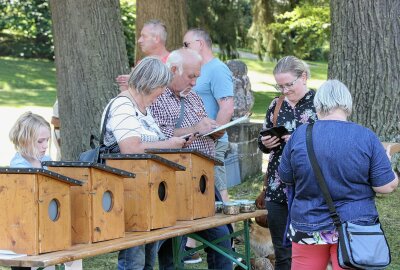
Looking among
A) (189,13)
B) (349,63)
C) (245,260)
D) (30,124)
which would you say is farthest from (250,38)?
(30,124)

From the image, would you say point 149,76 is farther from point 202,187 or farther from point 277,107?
point 277,107

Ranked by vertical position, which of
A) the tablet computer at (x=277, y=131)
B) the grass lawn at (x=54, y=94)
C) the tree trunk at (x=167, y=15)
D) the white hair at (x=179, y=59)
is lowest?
the grass lawn at (x=54, y=94)

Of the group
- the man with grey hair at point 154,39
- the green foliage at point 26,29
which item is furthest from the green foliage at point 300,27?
the man with grey hair at point 154,39

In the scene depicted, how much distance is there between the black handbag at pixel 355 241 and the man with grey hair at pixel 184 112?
1406 mm

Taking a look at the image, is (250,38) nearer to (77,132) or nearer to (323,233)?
(77,132)

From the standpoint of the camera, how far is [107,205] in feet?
15.0

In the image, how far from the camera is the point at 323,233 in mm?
4320

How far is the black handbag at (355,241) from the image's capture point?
13.8 feet

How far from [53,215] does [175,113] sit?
164cm

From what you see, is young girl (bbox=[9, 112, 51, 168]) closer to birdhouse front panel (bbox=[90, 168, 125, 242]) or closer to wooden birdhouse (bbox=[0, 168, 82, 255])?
→ birdhouse front panel (bbox=[90, 168, 125, 242])

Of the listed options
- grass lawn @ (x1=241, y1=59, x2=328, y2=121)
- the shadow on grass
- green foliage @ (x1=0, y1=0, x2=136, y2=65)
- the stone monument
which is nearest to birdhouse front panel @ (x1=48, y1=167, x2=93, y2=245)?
the stone monument

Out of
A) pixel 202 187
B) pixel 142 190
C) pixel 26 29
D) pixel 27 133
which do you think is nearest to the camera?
pixel 27 133

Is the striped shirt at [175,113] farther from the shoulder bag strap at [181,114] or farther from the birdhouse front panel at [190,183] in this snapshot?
the birdhouse front panel at [190,183]

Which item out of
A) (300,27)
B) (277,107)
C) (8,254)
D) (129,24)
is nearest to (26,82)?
(129,24)
